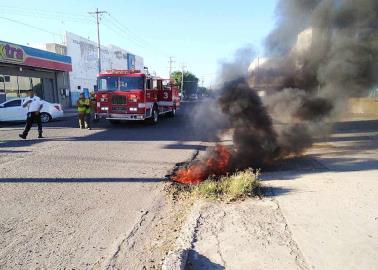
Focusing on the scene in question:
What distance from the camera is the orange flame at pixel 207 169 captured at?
717 cm

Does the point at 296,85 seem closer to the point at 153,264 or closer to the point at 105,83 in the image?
the point at 153,264

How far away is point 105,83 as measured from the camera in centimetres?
1692

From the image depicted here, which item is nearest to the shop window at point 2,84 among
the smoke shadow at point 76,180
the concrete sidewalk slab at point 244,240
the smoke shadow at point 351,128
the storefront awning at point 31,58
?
the storefront awning at point 31,58

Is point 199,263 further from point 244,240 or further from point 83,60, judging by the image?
point 83,60

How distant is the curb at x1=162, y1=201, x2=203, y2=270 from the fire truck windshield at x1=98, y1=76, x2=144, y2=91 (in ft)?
39.6

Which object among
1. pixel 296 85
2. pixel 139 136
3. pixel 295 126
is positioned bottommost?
pixel 139 136

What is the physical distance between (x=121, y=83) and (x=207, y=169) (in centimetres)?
1045

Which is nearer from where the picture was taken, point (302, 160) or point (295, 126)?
point (302, 160)

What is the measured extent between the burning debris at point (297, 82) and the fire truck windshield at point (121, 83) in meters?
8.23

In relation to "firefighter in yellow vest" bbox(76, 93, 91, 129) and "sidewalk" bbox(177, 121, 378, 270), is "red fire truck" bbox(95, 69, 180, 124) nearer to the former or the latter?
"firefighter in yellow vest" bbox(76, 93, 91, 129)

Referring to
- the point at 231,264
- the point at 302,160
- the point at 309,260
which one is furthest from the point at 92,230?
the point at 302,160

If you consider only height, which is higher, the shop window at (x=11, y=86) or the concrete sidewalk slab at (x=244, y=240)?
the shop window at (x=11, y=86)

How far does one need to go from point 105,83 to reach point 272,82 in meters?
9.81

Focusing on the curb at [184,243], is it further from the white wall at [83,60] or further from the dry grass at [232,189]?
the white wall at [83,60]
